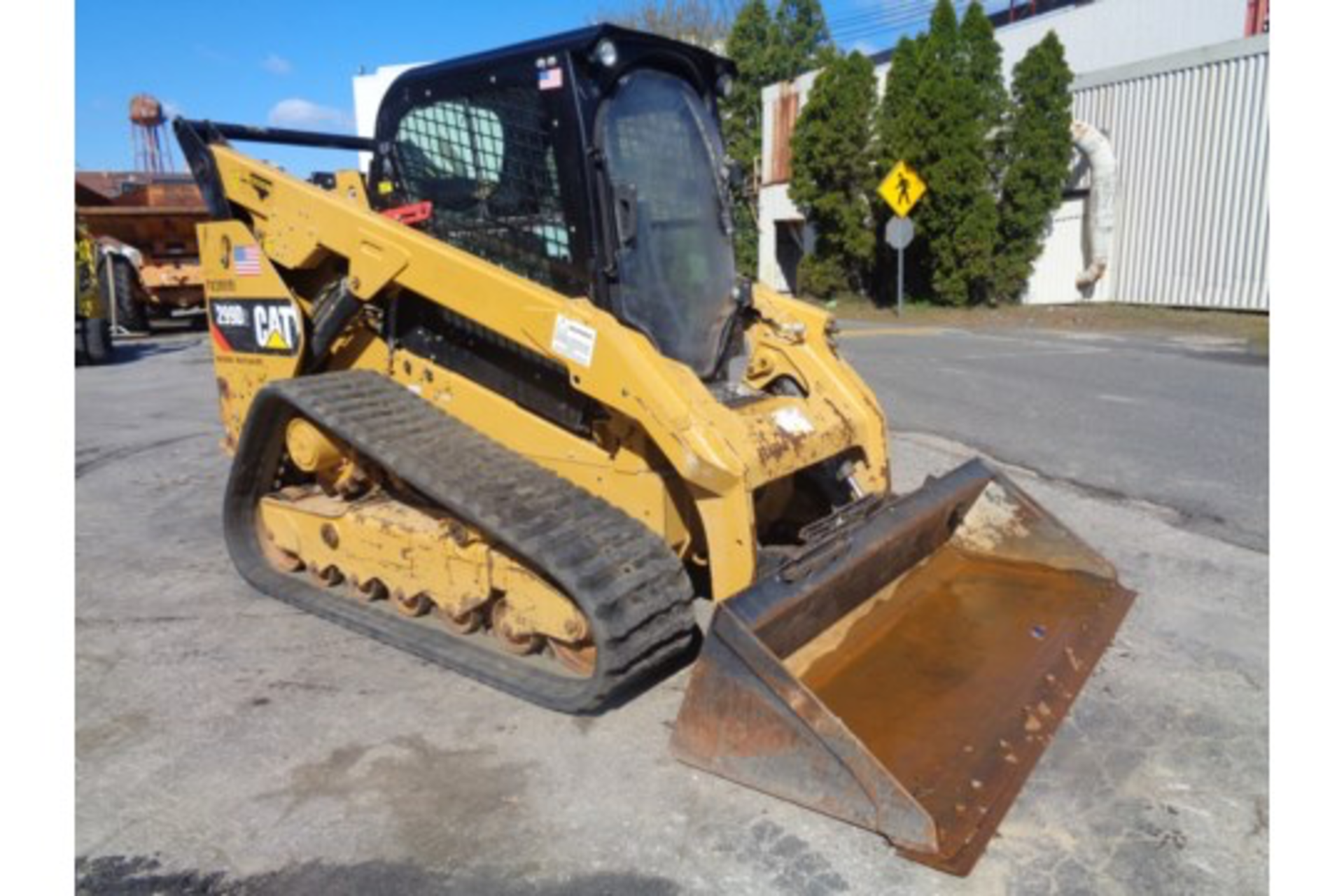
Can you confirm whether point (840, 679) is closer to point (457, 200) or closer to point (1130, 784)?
point (1130, 784)

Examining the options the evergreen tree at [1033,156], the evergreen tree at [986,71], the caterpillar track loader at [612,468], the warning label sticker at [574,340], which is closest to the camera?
the caterpillar track loader at [612,468]

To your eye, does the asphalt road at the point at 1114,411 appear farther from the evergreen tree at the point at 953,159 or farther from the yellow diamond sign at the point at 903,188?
the yellow diamond sign at the point at 903,188

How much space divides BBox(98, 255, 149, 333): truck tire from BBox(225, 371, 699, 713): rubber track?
12.5 m

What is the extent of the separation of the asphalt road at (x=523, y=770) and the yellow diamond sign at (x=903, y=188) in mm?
14633

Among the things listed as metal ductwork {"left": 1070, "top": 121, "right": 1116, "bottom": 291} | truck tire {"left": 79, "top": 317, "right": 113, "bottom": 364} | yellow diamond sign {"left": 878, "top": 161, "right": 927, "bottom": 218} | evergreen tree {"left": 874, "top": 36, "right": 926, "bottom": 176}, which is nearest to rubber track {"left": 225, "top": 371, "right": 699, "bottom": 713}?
truck tire {"left": 79, "top": 317, "right": 113, "bottom": 364}

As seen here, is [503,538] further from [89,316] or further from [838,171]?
[838,171]

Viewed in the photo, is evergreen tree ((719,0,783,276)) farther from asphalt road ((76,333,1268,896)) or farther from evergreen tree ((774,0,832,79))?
asphalt road ((76,333,1268,896))

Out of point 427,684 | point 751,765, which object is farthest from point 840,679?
point 427,684

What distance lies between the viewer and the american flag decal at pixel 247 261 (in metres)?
4.21

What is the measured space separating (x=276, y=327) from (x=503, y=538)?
1889mm

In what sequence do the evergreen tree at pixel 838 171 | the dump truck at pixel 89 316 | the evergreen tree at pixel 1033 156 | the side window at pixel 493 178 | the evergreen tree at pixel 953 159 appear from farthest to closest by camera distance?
1. the evergreen tree at pixel 838 171
2. the evergreen tree at pixel 953 159
3. the evergreen tree at pixel 1033 156
4. the dump truck at pixel 89 316
5. the side window at pixel 493 178

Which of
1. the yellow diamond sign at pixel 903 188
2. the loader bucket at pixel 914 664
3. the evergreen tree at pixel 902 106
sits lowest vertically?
the loader bucket at pixel 914 664

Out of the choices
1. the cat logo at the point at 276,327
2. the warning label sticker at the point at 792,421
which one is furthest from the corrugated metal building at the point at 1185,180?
the cat logo at the point at 276,327

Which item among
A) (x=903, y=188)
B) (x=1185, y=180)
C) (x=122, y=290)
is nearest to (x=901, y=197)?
(x=903, y=188)
